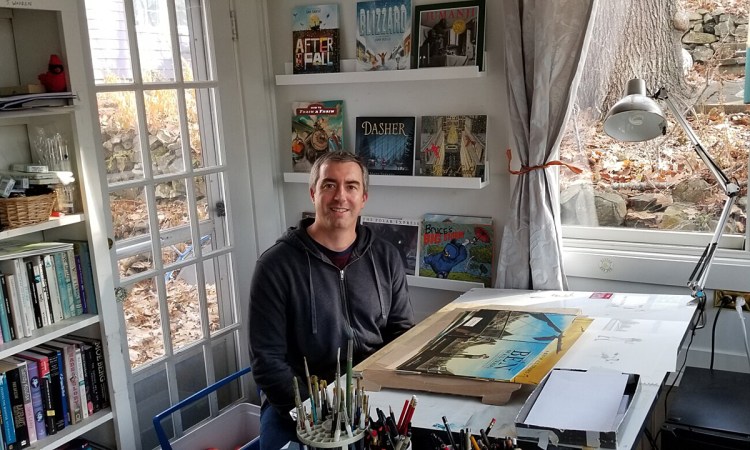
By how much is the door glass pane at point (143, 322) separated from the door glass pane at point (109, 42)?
762 millimetres

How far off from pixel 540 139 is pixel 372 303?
84 cm

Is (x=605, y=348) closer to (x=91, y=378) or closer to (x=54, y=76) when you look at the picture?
(x=91, y=378)

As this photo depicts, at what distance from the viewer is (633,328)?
2016 millimetres

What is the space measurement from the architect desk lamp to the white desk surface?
15cm

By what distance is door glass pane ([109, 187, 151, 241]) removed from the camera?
2518 mm

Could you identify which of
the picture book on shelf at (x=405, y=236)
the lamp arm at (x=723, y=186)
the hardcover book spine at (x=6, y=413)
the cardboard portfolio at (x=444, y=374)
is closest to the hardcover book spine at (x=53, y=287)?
the hardcover book spine at (x=6, y=413)

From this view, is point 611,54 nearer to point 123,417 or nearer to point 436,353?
point 436,353

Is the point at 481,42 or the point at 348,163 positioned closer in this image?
the point at 348,163

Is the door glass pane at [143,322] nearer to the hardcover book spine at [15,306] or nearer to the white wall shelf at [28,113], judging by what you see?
the hardcover book spine at [15,306]

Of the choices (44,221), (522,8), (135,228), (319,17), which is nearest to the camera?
(44,221)

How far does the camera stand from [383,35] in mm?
2785

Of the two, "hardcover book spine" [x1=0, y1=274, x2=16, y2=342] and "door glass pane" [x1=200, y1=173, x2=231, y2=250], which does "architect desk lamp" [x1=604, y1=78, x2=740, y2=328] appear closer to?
"door glass pane" [x1=200, y1=173, x2=231, y2=250]

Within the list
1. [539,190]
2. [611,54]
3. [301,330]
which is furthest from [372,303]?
[611,54]

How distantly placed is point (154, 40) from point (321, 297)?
1.24m
